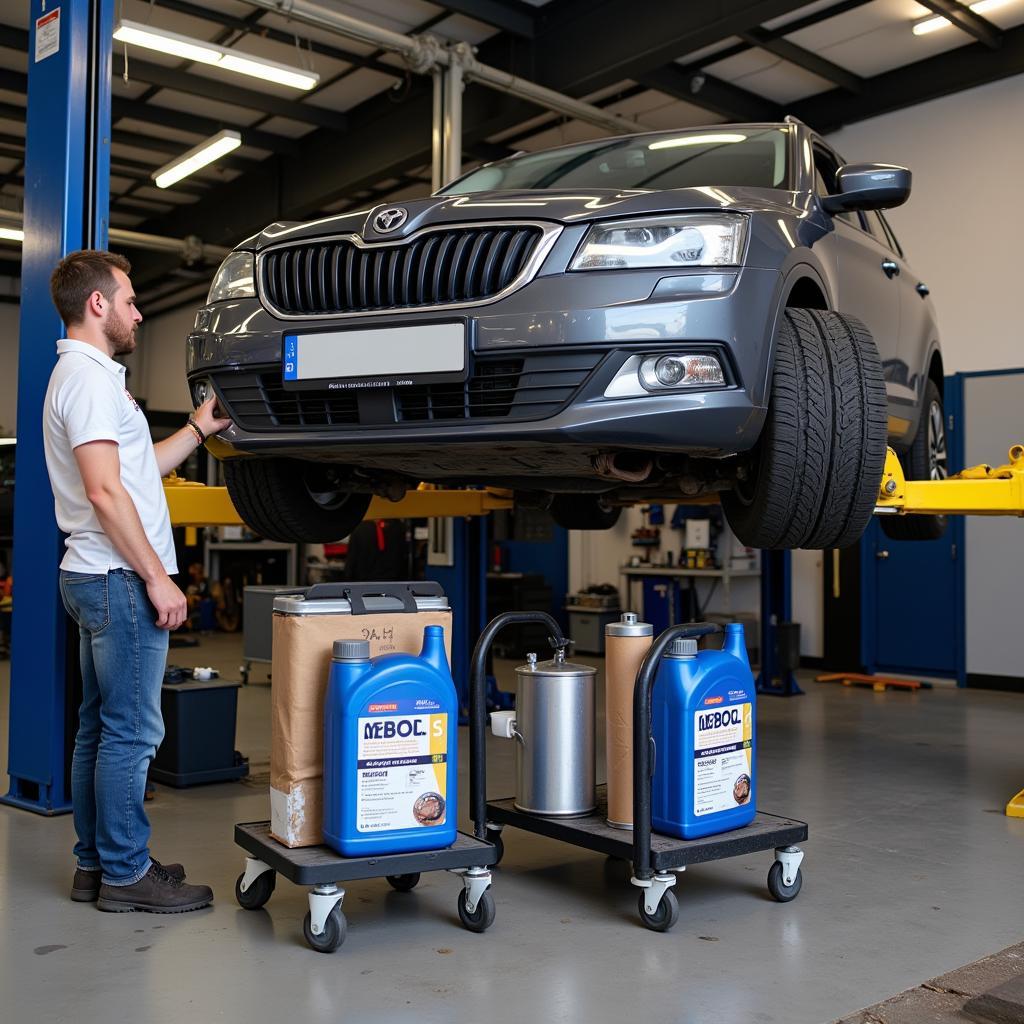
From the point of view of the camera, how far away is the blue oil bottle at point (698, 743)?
2363mm

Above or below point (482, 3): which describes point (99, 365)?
below

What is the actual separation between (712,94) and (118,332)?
6.43 m

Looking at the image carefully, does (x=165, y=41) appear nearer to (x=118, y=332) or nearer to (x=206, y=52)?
(x=206, y=52)

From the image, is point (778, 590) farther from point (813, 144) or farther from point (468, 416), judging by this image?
point (468, 416)

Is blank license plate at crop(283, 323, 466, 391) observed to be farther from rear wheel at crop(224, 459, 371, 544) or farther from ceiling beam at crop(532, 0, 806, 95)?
ceiling beam at crop(532, 0, 806, 95)

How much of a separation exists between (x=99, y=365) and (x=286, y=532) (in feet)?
3.65

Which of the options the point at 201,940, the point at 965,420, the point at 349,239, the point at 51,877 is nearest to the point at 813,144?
the point at 349,239

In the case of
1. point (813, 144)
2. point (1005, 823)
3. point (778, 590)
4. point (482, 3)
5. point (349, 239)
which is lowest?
point (1005, 823)

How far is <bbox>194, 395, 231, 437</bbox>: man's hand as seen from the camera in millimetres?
2771

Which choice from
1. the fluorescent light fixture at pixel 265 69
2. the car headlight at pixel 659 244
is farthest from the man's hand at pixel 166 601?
the fluorescent light fixture at pixel 265 69

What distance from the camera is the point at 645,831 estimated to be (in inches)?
89.5

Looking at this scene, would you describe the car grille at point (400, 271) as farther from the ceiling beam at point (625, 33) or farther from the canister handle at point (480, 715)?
the ceiling beam at point (625, 33)

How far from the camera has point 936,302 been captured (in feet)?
24.5

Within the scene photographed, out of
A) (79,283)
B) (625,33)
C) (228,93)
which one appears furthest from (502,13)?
(79,283)
